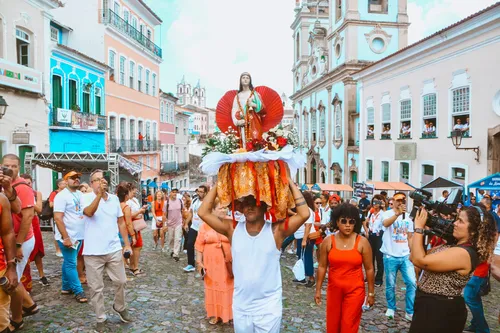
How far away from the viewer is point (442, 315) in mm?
3900

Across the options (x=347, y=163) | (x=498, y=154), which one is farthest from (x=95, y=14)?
(x=498, y=154)

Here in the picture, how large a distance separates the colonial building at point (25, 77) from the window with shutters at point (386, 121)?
16.8 m

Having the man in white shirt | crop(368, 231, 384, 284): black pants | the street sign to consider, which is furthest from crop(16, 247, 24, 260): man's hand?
the street sign

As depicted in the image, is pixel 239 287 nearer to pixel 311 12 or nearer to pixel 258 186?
pixel 258 186

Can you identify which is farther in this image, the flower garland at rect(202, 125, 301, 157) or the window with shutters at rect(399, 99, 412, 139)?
the window with shutters at rect(399, 99, 412, 139)

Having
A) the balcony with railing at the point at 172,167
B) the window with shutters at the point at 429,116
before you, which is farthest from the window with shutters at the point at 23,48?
the balcony with railing at the point at 172,167

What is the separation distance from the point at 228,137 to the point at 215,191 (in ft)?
3.45

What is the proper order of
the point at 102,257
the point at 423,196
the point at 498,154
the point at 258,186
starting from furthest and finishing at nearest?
the point at 498,154 → the point at 102,257 → the point at 423,196 → the point at 258,186

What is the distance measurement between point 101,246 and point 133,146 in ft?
82.5

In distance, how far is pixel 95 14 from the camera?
84.4 ft

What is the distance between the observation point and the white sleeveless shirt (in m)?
3.63

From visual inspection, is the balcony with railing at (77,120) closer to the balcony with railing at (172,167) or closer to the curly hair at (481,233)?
the balcony with railing at (172,167)

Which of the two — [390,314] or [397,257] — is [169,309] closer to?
[390,314]

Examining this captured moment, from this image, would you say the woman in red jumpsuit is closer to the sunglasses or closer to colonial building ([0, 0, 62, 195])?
the sunglasses
